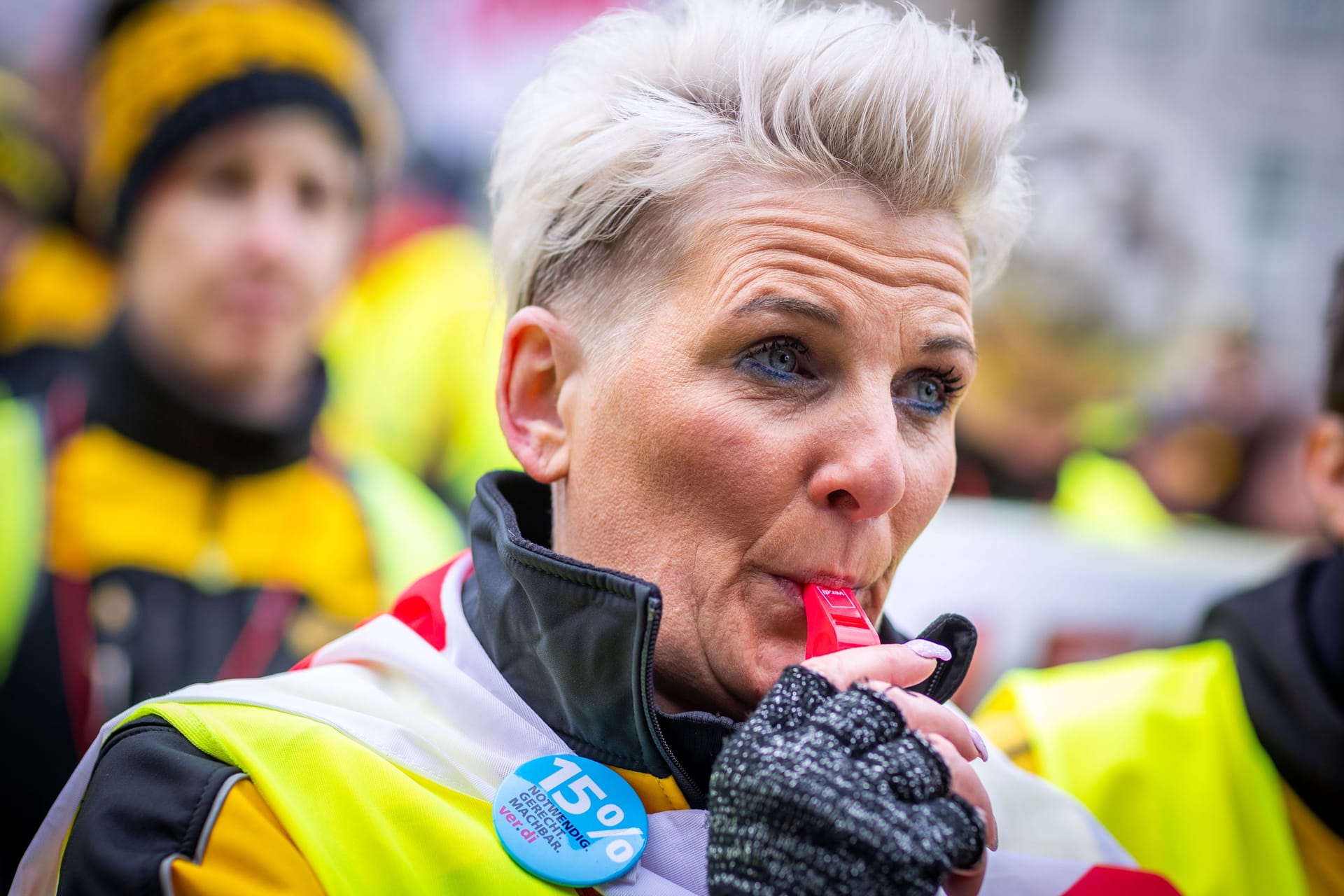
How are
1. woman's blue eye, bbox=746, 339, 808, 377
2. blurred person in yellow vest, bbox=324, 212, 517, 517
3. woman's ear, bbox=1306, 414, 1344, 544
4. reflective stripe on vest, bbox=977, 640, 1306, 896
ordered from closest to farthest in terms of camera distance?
woman's blue eye, bbox=746, 339, 808, 377 < reflective stripe on vest, bbox=977, 640, 1306, 896 < woman's ear, bbox=1306, 414, 1344, 544 < blurred person in yellow vest, bbox=324, 212, 517, 517

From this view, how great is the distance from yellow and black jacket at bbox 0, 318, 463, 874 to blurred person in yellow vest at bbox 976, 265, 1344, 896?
85.8 inches

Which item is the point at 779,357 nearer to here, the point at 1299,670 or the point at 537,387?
the point at 537,387

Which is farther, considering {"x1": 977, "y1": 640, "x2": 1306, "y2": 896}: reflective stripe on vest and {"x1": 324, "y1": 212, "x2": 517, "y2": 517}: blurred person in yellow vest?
{"x1": 324, "y1": 212, "x2": 517, "y2": 517}: blurred person in yellow vest

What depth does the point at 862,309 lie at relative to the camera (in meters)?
1.69

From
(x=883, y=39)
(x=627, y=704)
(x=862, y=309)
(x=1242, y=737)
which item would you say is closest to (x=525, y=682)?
(x=627, y=704)

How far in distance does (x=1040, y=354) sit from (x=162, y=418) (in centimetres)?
343

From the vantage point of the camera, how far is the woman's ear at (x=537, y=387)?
184 centimetres

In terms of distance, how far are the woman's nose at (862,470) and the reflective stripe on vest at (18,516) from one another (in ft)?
8.70

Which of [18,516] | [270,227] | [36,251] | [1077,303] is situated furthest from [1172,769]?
[36,251]

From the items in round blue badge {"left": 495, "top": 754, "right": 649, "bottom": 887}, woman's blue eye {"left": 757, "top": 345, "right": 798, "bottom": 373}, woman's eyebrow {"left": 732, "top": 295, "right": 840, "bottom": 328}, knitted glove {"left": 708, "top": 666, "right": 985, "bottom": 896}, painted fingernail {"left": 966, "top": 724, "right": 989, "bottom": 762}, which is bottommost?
round blue badge {"left": 495, "top": 754, "right": 649, "bottom": 887}

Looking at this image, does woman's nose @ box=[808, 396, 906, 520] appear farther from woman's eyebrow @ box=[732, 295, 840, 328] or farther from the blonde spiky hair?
the blonde spiky hair

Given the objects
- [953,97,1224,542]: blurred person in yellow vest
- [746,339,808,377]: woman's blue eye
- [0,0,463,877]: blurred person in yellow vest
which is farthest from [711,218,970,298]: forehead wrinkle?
[953,97,1224,542]: blurred person in yellow vest

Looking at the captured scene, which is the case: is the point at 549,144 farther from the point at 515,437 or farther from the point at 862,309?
the point at 862,309

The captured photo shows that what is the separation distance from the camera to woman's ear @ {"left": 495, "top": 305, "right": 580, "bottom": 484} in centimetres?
184
